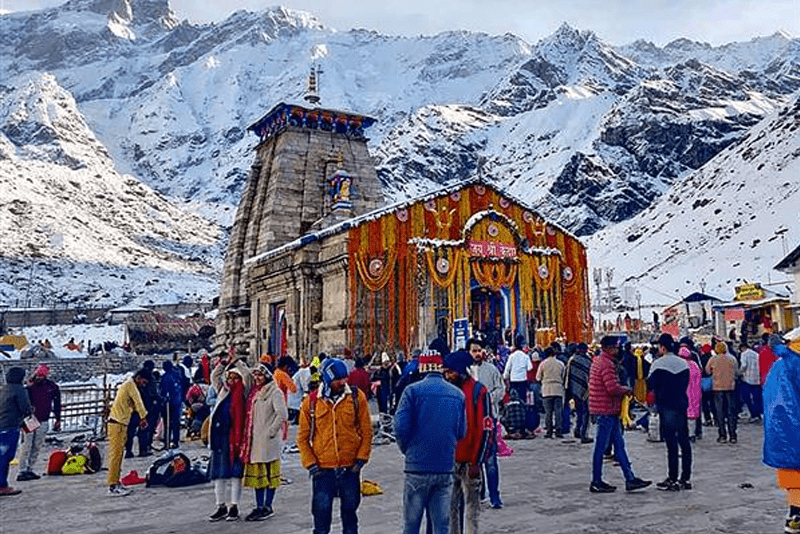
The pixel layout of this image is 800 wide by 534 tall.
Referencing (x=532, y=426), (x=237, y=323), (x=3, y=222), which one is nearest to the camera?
(x=532, y=426)

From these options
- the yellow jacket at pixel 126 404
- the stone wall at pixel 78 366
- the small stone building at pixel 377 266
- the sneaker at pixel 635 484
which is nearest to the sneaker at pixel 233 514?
the yellow jacket at pixel 126 404

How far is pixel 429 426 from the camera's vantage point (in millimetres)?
4527

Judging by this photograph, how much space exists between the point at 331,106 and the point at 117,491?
3556 inches

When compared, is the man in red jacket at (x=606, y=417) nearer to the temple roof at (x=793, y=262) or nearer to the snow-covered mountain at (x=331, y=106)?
the temple roof at (x=793, y=262)

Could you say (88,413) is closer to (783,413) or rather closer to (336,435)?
(336,435)

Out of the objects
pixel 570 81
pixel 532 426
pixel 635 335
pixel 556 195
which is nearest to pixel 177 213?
pixel 556 195

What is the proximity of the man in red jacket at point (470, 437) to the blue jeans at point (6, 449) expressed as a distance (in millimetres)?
6119

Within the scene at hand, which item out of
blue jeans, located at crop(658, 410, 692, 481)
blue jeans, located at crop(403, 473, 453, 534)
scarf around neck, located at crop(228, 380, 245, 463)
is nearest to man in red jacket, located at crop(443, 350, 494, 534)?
blue jeans, located at crop(403, 473, 453, 534)

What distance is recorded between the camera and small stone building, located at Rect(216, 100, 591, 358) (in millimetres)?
19281

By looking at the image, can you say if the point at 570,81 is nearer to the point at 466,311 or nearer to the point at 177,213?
the point at 177,213

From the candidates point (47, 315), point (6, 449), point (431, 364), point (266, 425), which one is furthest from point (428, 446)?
point (47, 315)

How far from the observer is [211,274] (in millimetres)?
84125

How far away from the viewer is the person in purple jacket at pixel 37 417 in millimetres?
9445

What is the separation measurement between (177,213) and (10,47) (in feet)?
398
